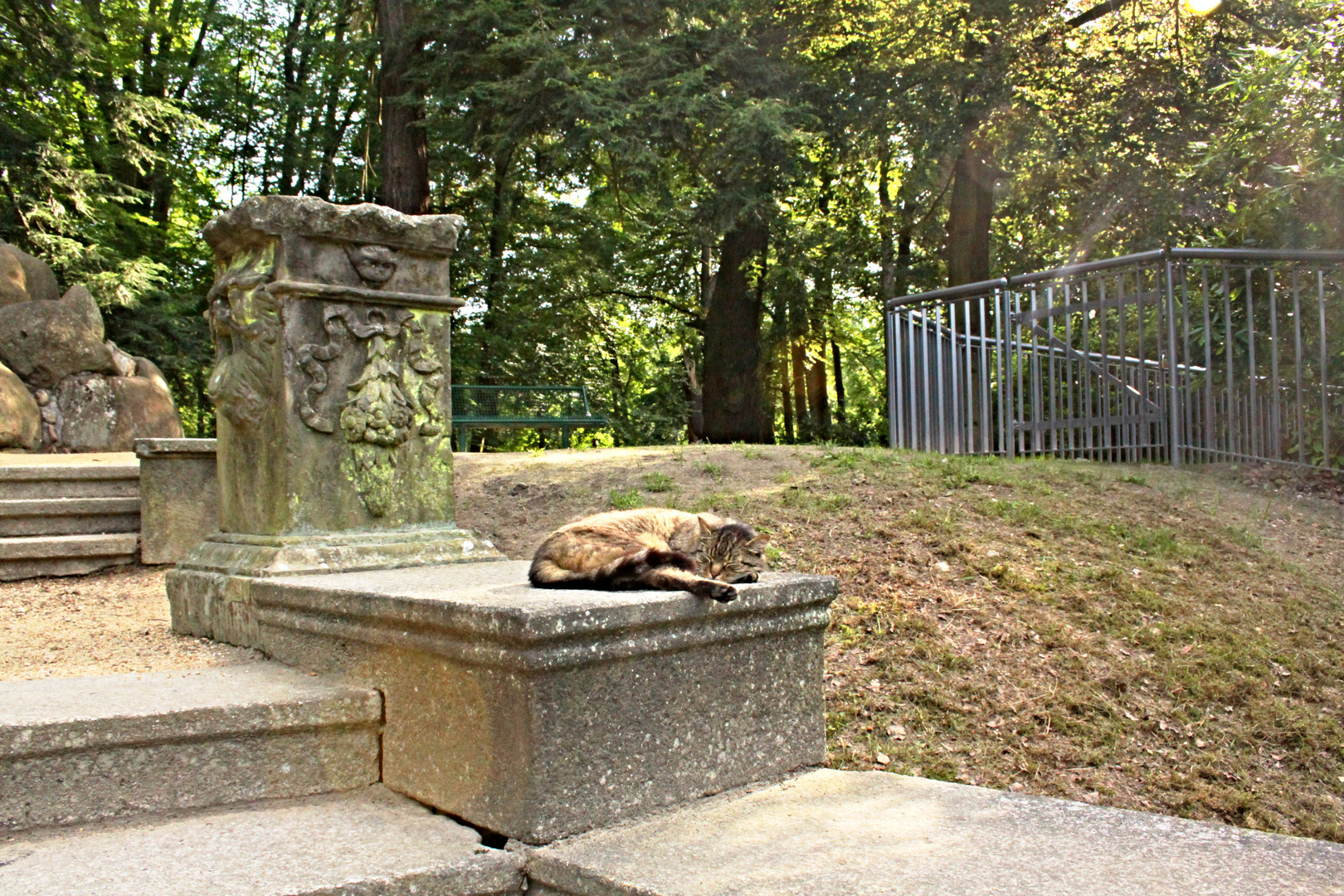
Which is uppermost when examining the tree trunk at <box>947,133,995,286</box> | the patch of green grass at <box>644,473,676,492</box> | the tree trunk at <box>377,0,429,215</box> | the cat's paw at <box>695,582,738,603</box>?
Answer: the tree trunk at <box>377,0,429,215</box>

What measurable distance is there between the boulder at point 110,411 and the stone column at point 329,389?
8.15 meters

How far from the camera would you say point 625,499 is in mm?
7031

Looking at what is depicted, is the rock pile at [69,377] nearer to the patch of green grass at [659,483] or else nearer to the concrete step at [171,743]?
the patch of green grass at [659,483]

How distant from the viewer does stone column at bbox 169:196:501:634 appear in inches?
154

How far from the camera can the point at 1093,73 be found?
44.8 ft

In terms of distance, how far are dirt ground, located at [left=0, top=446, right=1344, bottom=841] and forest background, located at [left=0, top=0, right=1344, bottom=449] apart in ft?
11.1

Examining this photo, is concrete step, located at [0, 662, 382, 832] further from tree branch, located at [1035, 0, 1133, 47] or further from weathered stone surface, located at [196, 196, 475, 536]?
tree branch, located at [1035, 0, 1133, 47]

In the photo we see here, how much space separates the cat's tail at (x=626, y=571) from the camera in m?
3.01

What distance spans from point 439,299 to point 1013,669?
3.25 metres

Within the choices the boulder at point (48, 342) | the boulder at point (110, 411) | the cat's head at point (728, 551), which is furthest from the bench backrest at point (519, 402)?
the cat's head at point (728, 551)

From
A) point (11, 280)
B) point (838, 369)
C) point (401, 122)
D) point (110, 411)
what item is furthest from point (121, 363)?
point (838, 369)

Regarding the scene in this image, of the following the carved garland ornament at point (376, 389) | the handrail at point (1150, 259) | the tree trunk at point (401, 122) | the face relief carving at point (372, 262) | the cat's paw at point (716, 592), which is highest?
the tree trunk at point (401, 122)

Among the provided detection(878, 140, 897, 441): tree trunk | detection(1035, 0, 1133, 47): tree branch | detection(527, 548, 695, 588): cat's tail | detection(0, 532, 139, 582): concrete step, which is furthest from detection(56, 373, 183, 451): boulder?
detection(1035, 0, 1133, 47): tree branch

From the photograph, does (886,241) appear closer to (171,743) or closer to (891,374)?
(891,374)
